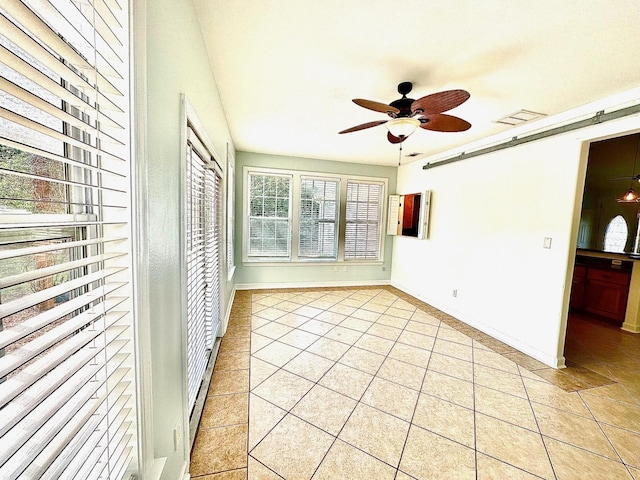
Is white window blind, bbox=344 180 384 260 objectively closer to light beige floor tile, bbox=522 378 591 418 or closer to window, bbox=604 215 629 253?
light beige floor tile, bbox=522 378 591 418

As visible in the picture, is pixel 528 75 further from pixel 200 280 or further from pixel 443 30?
pixel 200 280

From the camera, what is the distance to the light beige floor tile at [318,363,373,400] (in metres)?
2.19

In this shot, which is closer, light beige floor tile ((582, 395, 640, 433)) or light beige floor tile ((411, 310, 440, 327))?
light beige floor tile ((582, 395, 640, 433))

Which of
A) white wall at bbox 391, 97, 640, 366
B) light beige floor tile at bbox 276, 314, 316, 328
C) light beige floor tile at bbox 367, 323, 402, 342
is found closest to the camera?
white wall at bbox 391, 97, 640, 366

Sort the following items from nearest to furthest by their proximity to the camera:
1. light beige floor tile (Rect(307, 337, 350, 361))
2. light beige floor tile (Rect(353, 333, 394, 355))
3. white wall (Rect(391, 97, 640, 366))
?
white wall (Rect(391, 97, 640, 366))
light beige floor tile (Rect(307, 337, 350, 361))
light beige floor tile (Rect(353, 333, 394, 355))

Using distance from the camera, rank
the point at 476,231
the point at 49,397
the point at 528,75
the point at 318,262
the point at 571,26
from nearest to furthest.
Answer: the point at 49,397
the point at 571,26
the point at 528,75
the point at 476,231
the point at 318,262

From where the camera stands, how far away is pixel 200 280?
1.98 meters

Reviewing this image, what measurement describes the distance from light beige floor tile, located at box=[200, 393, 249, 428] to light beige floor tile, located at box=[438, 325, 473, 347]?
2.39 metres

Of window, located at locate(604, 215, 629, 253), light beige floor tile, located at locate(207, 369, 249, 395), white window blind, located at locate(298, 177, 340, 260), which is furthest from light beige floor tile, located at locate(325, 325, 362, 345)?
window, located at locate(604, 215, 629, 253)

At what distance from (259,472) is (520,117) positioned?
3.70 meters

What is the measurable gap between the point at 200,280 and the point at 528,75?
113 inches

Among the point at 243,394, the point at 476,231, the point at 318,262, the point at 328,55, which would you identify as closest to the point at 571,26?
the point at 328,55

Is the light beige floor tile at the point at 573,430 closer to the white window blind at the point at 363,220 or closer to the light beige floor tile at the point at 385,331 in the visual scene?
the light beige floor tile at the point at 385,331

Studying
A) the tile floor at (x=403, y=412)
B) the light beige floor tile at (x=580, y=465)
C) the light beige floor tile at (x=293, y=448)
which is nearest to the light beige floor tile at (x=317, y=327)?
the tile floor at (x=403, y=412)
